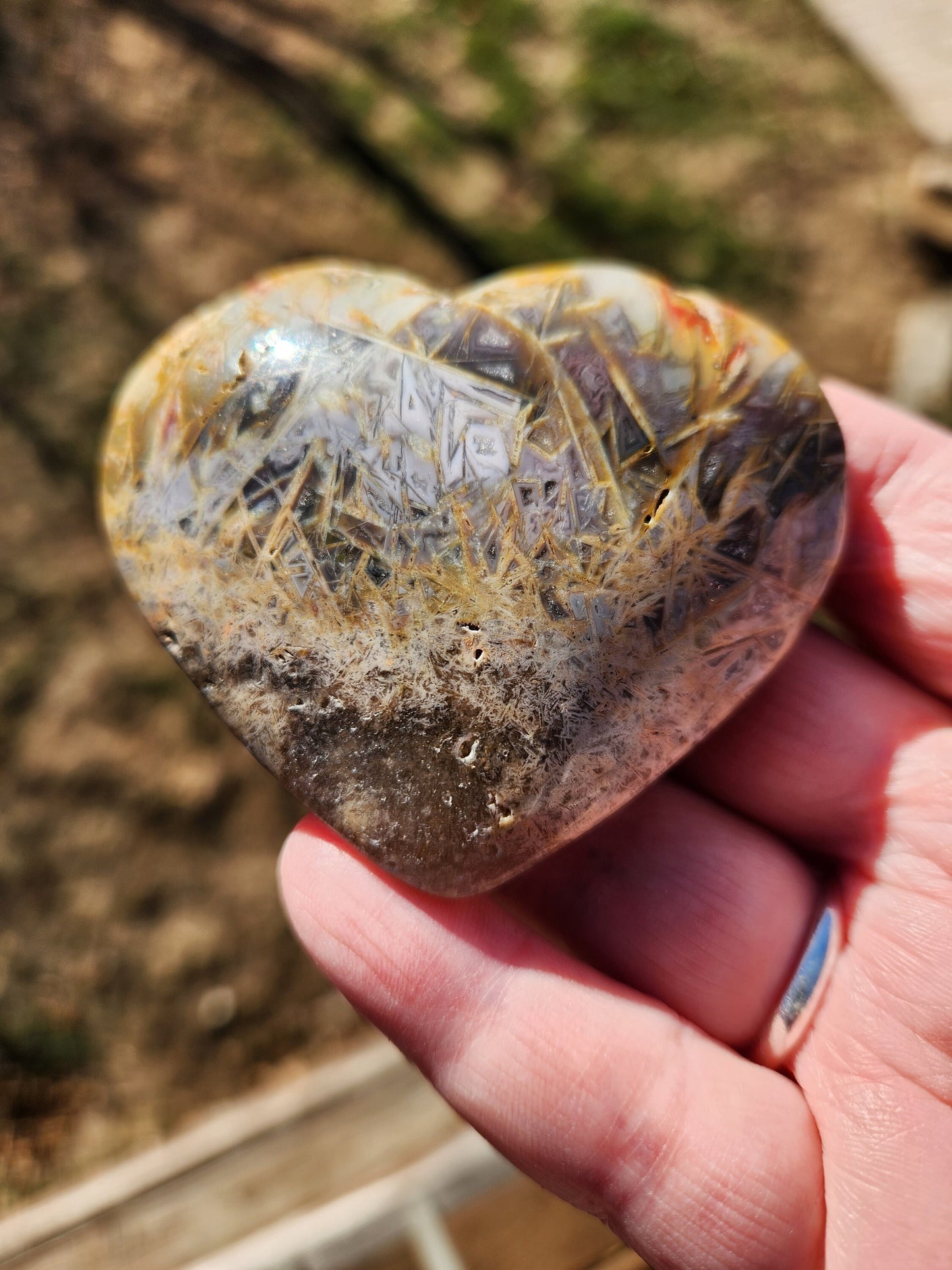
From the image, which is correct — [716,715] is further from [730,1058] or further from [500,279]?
[500,279]

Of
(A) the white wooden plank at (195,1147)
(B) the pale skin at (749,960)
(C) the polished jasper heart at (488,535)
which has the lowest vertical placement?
(A) the white wooden plank at (195,1147)

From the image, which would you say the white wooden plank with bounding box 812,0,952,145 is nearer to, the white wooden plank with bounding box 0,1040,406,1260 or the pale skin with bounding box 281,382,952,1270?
the pale skin with bounding box 281,382,952,1270

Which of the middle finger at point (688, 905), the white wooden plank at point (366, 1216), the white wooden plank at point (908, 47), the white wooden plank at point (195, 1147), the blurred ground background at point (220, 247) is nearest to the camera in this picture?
the middle finger at point (688, 905)

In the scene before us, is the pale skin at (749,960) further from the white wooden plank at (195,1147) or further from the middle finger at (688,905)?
the white wooden plank at (195,1147)

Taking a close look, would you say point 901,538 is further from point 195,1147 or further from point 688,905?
point 195,1147

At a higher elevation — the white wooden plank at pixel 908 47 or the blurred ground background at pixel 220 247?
the white wooden plank at pixel 908 47

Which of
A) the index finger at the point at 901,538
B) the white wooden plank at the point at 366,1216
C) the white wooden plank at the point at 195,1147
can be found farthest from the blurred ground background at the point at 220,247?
the index finger at the point at 901,538

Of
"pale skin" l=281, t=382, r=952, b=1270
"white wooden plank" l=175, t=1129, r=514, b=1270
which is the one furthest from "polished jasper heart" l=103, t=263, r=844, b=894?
"white wooden plank" l=175, t=1129, r=514, b=1270

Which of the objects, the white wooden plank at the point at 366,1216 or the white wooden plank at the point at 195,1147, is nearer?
the white wooden plank at the point at 366,1216
